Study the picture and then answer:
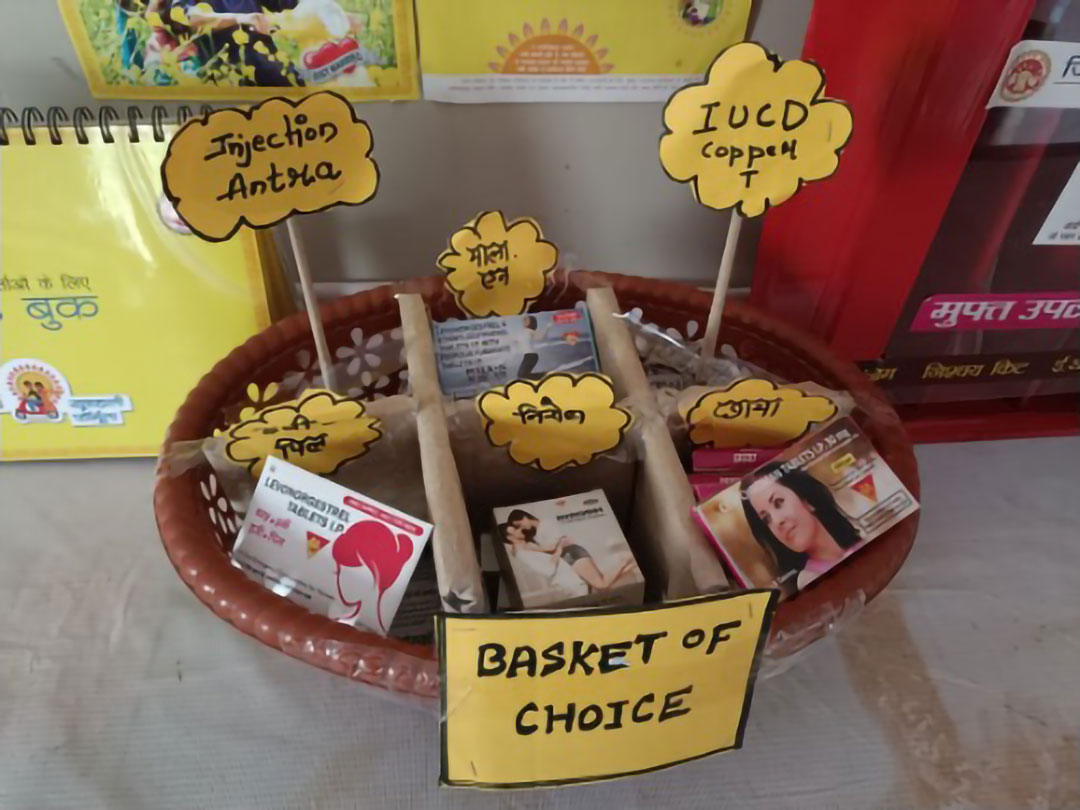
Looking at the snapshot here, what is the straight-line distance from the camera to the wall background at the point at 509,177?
2.51 feet

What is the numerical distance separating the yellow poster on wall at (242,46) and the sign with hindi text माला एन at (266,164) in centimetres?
20

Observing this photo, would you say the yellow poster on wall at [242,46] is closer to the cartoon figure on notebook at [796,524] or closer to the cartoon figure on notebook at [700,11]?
the cartoon figure on notebook at [700,11]

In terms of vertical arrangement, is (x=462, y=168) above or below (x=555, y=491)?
above

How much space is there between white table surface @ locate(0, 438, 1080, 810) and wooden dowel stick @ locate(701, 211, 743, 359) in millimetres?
282

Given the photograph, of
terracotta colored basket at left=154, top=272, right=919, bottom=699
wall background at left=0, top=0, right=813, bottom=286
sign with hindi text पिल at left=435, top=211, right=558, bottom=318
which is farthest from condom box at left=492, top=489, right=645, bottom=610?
wall background at left=0, top=0, right=813, bottom=286

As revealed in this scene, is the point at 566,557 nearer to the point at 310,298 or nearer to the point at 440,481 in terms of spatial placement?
the point at 440,481

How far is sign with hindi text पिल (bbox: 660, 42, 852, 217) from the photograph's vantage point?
575 mm

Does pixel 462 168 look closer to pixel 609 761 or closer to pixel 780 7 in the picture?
pixel 780 7

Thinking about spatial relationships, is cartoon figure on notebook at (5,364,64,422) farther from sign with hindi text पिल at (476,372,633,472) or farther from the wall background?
sign with hindi text पिल at (476,372,633,472)

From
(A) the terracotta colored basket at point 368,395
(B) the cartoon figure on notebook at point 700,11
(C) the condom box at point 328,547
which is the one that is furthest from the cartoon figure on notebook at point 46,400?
(B) the cartoon figure on notebook at point 700,11

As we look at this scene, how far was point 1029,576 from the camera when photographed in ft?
2.63

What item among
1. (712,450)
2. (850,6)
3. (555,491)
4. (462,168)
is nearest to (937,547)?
(712,450)

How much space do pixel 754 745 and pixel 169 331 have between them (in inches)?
25.5

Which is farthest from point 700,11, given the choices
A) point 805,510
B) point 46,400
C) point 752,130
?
point 46,400
